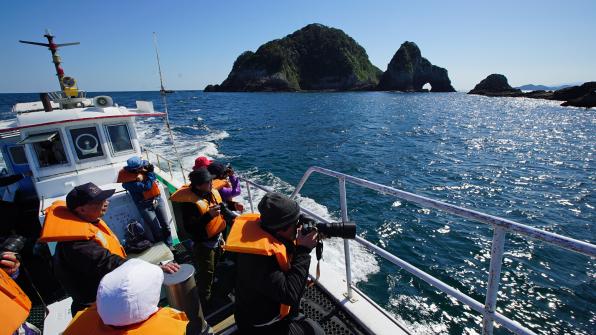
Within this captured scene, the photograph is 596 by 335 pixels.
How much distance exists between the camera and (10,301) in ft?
7.27

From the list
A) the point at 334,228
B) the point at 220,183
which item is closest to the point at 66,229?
the point at 334,228

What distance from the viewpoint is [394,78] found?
139500 millimetres

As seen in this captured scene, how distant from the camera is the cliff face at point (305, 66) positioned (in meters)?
144

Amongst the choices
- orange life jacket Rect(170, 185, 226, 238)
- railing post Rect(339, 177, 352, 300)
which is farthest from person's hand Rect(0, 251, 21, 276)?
railing post Rect(339, 177, 352, 300)

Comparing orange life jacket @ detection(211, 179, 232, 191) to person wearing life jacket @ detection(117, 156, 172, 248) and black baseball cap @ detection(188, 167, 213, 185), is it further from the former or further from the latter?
person wearing life jacket @ detection(117, 156, 172, 248)

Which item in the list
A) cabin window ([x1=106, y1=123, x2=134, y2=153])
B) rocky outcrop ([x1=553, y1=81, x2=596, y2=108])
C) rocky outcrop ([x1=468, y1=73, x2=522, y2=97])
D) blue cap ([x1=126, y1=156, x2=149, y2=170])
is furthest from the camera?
rocky outcrop ([x1=468, y1=73, x2=522, y2=97])

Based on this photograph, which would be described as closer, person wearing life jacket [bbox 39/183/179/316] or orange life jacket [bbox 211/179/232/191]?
person wearing life jacket [bbox 39/183/179/316]

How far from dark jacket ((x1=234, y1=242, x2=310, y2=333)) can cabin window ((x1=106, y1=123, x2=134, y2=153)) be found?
22.0ft

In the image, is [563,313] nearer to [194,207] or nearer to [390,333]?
[390,333]

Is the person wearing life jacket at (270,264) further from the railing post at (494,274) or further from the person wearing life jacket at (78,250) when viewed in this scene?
the person wearing life jacket at (78,250)

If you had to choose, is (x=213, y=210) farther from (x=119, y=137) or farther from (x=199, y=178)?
(x=119, y=137)

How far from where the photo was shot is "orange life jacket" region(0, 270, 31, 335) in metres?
2.13

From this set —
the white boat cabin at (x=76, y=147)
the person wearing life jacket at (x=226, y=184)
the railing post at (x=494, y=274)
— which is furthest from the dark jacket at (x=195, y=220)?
the white boat cabin at (x=76, y=147)

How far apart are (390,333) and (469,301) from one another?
1.02 metres
